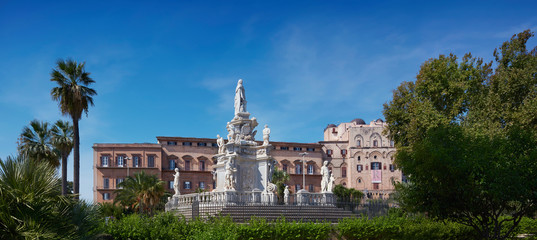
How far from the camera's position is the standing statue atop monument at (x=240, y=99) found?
2852 cm

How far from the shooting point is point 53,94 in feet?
89.7

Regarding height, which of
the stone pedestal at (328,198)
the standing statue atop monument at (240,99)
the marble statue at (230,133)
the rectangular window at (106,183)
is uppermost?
the standing statue atop monument at (240,99)

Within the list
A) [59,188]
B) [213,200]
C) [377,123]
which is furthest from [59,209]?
[377,123]

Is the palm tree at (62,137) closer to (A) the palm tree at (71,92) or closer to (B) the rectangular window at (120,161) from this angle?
(A) the palm tree at (71,92)

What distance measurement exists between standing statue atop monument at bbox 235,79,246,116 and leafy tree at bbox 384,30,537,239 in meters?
9.99

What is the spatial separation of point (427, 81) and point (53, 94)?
76.1 feet

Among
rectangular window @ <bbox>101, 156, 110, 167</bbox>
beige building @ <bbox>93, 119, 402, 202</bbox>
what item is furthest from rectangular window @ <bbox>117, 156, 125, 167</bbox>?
rectangular window @ <bbox>101, 156, 110, 167</bbox>

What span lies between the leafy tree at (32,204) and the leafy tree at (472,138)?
9.29m

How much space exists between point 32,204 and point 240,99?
19752 mm

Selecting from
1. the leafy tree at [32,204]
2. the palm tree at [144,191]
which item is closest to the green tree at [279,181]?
the palm tree at [144,191]

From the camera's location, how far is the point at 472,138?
17500 mm

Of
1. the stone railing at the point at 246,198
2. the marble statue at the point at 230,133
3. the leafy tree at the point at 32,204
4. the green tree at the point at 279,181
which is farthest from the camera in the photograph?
the green tree at the point at 279,181

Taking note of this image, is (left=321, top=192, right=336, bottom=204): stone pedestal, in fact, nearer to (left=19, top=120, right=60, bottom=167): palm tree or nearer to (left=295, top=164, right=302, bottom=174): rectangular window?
(left=19, top=120, right=60, bottom=167): palm tree

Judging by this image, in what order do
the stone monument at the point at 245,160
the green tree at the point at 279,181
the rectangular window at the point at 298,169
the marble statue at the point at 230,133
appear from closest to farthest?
the stone monument at the point at 245,160
the marble statue at the point at 230,133
the green tree at the point at 279,181
the rectangular window at the point at 298,169
